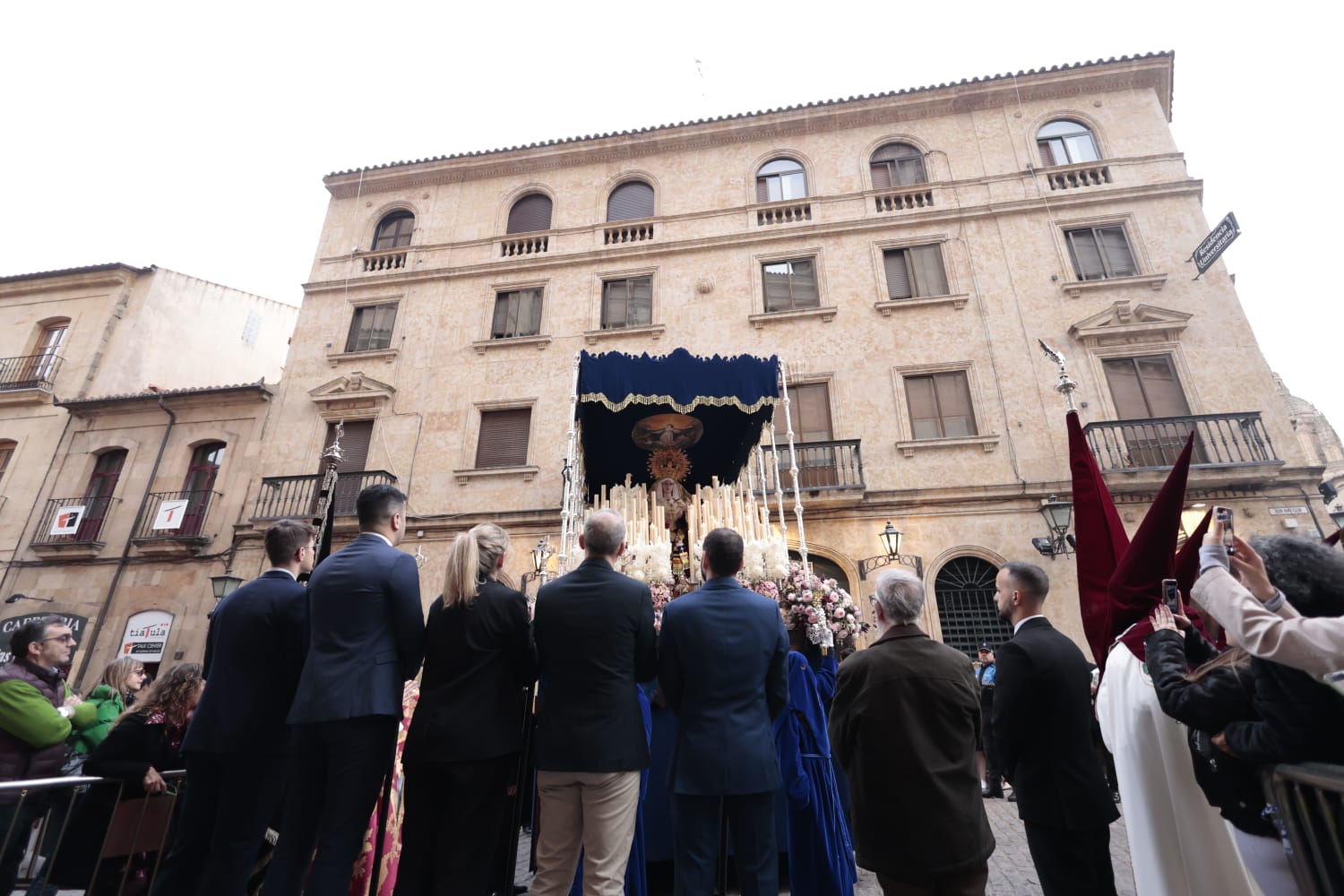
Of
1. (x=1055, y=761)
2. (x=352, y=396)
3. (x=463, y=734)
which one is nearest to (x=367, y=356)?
(x=352, y=396)

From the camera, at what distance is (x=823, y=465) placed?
Answer: 37.4 ft

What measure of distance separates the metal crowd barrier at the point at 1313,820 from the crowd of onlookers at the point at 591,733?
9 cm

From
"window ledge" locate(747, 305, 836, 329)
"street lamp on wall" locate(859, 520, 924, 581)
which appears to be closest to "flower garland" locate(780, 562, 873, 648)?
"street lamp on wall" locate(859, 520, 924, 581)

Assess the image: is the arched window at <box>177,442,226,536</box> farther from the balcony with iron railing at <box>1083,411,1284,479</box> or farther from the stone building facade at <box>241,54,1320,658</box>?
the balcony with iron railing at <box>1083,411,1284,479</box>

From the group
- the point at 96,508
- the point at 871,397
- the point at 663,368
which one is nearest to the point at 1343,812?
the point at 663,368

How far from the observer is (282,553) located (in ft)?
10.4

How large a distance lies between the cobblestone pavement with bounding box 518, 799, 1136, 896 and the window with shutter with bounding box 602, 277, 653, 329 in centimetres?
1034

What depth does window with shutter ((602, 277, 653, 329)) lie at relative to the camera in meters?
13.8

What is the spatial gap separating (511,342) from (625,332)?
267 cm

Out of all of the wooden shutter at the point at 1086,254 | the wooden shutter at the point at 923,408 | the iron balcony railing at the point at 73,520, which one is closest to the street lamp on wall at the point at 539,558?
the wooden shutter at the point at 923,408

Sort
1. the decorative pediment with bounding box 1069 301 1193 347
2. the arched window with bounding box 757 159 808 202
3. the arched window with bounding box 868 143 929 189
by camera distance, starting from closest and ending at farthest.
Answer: the decorative pediment with bounding box 1069 301 1193 347 < the arched window with bounding box 868 143 929 189 < the arched window with bounding box 757 159 808 202

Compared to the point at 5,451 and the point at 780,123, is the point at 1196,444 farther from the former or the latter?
the point at 5,451

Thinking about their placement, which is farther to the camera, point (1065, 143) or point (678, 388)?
point (1065, 143)

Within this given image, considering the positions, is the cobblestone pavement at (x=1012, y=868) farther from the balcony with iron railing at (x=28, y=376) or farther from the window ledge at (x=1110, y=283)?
the balcony with iron railing at (x=28, y=376)
